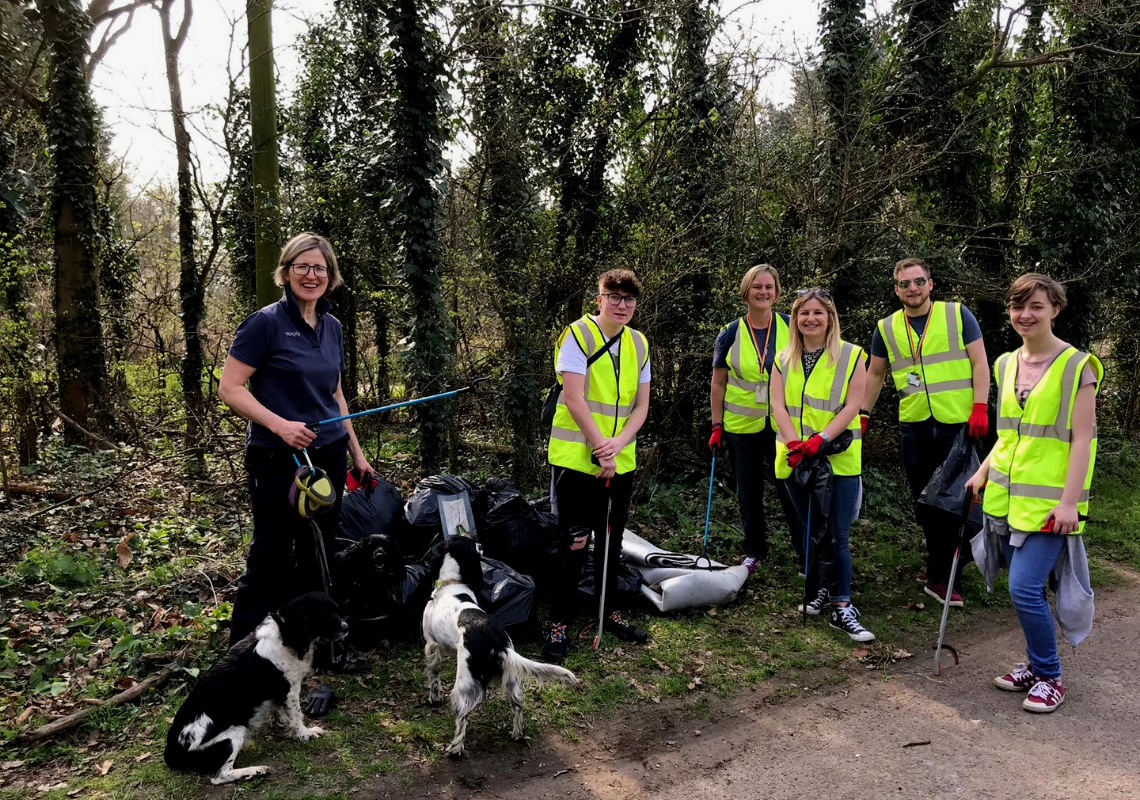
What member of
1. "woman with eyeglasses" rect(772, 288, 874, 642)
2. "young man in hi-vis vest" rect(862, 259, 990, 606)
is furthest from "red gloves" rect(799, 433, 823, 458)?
"young man in hi-vis vest" rect(862, 259, 990, 606)

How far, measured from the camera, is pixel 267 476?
355 cm

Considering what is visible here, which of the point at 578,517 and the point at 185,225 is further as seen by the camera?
the point at 185,225

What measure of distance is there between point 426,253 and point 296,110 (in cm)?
622

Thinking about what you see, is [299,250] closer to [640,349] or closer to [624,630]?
[640,349]

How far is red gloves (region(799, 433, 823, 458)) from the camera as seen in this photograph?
4.47 meters

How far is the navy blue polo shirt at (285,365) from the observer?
11.3 ft

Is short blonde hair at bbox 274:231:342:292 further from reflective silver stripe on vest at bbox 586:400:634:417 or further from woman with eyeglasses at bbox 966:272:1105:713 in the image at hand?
woman with eyeglasses at bbox 966:272:1105:713

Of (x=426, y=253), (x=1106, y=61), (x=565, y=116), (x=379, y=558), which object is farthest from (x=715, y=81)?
(x=379, y=558)

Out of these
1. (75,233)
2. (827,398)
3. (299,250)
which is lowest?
(827,398)

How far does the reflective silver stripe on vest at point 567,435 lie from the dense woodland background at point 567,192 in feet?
10.4

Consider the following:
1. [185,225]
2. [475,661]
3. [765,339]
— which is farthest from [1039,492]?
[185,225]

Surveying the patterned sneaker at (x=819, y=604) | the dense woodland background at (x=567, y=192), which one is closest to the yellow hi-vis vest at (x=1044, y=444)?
the patterned sneaker at (x=819, y=604)

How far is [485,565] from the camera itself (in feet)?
14.7

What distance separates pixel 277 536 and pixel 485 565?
1328 millimetres
